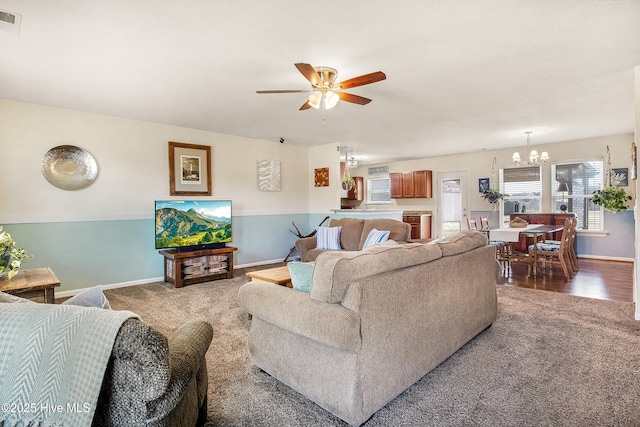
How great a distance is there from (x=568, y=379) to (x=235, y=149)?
17.6 feet

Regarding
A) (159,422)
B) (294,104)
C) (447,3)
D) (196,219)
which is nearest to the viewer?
(159,422)

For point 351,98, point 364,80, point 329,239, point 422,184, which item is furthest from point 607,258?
point 364,80

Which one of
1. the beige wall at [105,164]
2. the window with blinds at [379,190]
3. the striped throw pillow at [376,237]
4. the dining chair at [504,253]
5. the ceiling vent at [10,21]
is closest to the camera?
the ceiling vent at [10,21]

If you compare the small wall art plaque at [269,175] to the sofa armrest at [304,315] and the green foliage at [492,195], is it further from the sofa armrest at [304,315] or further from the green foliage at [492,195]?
the green foliage at [492,195]

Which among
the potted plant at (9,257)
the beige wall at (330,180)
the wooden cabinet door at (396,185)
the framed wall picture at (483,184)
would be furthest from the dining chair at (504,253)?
the potted plant at (9,257)

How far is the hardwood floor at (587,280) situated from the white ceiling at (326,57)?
2.33 m

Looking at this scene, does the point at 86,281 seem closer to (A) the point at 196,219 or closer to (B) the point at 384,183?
(A) the point at 196,219

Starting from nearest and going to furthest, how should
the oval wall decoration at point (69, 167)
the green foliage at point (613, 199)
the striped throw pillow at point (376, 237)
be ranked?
the oval wall decoration at point (69, 167), the striped throw pillow at point (376, 237), the green foliage at point (613, 199)

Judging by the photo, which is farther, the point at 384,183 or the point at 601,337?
the point at 384,183

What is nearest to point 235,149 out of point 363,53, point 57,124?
point 57,124

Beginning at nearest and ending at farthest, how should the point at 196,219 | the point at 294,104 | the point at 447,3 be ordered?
the point at 447,3 < the point at 294,104 < the point at 196,219

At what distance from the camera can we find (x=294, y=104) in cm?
409

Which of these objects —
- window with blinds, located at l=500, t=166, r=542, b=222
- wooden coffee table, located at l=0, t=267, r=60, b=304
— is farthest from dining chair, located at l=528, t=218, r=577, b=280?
wooden coffee table, located at l=0, t=267, r=60, b=304

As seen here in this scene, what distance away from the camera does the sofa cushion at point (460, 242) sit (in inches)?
92.3
